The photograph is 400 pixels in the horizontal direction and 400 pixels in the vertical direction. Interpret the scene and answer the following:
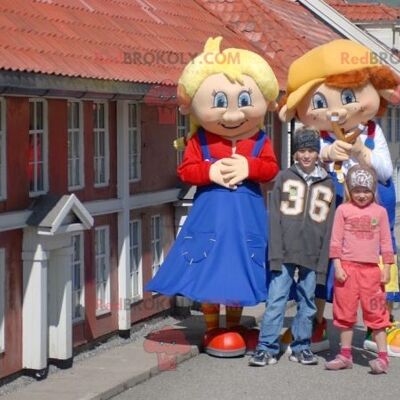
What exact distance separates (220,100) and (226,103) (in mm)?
61

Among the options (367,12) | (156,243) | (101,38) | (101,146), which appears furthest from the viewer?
(367,12)

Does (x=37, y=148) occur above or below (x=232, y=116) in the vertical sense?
below

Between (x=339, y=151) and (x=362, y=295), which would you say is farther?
(x=339, y=151)

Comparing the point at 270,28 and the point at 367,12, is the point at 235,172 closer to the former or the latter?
the point at 270,28

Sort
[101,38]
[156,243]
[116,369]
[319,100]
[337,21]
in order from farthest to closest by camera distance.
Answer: [337,21], [156,243], [101,38], [319,100], [116,369]

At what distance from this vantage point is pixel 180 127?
12.2m

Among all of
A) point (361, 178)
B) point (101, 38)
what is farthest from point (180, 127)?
point (361, 178)

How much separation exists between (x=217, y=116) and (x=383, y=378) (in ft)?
8.31

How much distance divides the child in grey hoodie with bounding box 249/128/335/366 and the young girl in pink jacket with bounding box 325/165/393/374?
0.55 feet

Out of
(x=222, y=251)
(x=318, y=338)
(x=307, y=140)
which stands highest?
(x=307, y=140)

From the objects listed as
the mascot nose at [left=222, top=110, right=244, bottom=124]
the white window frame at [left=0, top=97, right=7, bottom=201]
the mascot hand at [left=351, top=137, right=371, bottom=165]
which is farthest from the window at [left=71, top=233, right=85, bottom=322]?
the mascot hand at [left=351, top=137, right=371, bottom=165]

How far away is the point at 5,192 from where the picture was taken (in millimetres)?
8375

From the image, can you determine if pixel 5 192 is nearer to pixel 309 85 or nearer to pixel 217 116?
pixel 217 116

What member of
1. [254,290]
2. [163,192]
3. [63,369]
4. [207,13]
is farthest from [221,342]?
[207,13]
